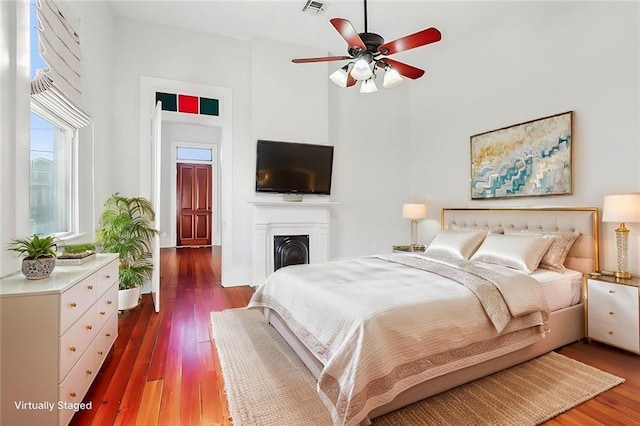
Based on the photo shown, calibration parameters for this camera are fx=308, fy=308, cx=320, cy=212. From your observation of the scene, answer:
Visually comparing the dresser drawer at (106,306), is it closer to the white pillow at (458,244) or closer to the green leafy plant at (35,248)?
the green leafy plant at (35,248)

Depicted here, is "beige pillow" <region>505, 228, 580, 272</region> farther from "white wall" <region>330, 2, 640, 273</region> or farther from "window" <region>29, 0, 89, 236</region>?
"window" <region>29, 0, 89, 236</region>

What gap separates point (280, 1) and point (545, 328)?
4.07m

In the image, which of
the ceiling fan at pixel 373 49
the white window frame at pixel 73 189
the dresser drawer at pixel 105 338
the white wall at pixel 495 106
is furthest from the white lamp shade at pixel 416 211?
the white window frame at pixel 73 189

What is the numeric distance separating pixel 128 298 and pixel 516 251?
3.85m

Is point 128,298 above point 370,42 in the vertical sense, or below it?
below

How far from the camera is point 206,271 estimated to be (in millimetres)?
5336

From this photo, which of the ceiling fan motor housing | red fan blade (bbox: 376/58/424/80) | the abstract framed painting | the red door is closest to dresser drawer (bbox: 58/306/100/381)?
the ceiling fan motor housing

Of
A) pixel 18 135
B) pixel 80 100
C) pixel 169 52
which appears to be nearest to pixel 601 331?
pixel 18 135

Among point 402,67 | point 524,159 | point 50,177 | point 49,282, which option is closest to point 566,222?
point 524,159

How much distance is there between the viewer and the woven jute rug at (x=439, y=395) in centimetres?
166

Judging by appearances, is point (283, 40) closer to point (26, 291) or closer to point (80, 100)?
point (80, 100)

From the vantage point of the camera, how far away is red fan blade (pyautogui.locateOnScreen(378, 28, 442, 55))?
83.6 inches

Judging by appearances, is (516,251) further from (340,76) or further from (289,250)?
(289,250)

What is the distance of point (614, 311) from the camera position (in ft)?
8.02
